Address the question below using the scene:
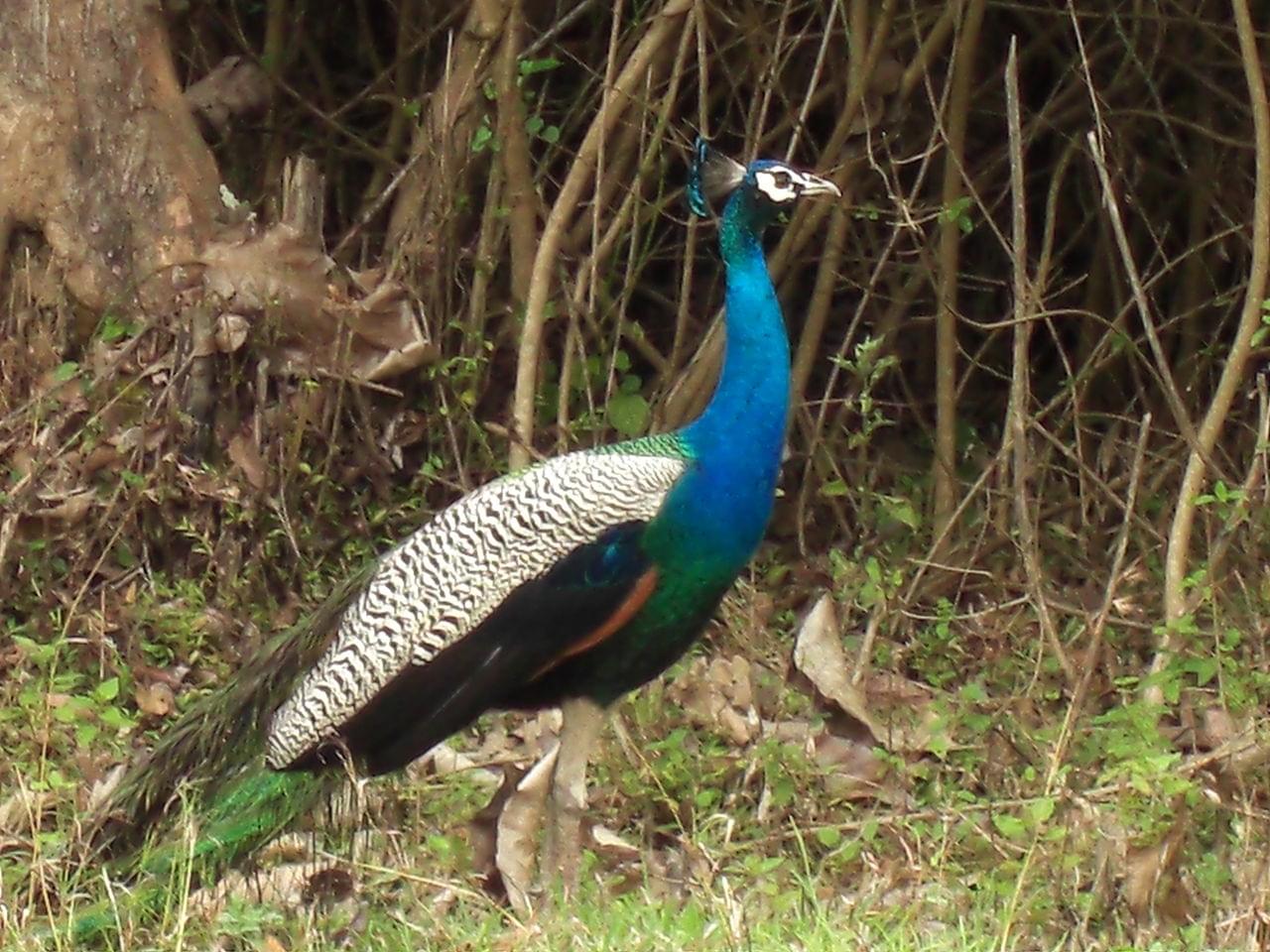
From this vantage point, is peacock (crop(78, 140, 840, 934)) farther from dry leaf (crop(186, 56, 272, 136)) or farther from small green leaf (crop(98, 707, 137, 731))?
dry leaf (crop(186, 56, 272, 136))

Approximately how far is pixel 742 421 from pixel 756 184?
0.51m

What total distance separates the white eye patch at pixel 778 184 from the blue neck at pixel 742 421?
48 millimetres

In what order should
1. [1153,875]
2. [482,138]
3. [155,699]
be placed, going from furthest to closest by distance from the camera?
[482,138] → [155,699] → [1153,875]

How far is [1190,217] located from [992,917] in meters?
3.07

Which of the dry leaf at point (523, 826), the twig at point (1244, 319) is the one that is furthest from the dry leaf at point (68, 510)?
the twig at point (1244, 319)

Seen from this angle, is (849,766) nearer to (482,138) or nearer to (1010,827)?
(1010,827)

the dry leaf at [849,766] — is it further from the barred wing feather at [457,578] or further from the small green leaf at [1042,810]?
the barred wing feather at [457,578]

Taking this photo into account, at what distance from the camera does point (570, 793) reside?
3803 millimetres

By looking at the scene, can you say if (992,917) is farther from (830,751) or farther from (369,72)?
(369,72)

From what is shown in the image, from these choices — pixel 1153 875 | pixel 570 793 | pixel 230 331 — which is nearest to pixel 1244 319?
pixel 1153 875

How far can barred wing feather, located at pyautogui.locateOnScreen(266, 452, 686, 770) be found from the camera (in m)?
3.70

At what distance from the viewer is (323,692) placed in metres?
3.75

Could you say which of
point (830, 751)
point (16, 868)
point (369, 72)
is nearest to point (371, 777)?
point (16, 868)

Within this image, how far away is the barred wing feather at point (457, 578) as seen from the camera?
3.70 metres
